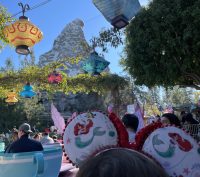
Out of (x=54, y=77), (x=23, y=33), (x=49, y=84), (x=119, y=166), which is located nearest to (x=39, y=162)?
(x=119, y=166)

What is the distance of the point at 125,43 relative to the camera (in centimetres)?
1012

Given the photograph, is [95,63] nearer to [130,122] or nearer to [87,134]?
[130,122]

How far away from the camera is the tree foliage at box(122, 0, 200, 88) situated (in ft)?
27.9

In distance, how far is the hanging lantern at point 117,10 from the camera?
326 cm

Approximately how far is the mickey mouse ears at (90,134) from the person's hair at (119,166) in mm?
1136

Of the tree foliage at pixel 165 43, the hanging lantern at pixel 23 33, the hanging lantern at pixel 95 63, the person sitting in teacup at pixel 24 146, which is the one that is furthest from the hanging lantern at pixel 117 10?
the tree foliage at pixel 165 43

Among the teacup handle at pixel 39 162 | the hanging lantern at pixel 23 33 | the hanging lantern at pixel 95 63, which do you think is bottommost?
the teacup handle at pixel 39 162

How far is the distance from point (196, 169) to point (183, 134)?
0.61 feet

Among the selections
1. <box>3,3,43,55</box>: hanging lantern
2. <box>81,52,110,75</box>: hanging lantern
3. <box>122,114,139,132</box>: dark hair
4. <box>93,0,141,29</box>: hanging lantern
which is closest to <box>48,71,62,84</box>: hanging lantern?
<box>81,52,110,75</box>: hanging lantern

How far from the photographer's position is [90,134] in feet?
6.66

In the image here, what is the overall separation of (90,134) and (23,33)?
11.4 ft

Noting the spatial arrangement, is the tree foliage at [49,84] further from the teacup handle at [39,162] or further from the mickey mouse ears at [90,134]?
the mickey mouse ears at [90,134]

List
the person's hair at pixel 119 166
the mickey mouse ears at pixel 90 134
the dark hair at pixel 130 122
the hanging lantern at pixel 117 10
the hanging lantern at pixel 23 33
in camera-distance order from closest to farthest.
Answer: the person's hair at pixel 119 166, the mickey mouse ears at pixel 90 134, the dark hair at pixel 130 122, the hanging lantern at pixel 117 10, the hanging lantern at pixel 23 33

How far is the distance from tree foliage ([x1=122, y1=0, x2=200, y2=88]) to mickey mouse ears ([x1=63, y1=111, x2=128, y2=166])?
670 centimetres
